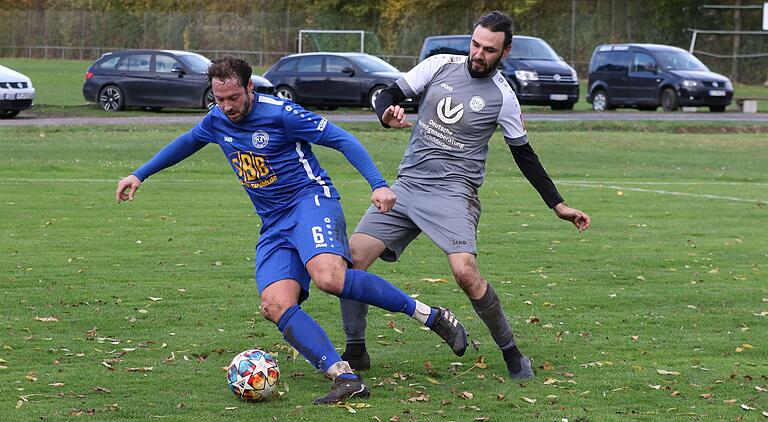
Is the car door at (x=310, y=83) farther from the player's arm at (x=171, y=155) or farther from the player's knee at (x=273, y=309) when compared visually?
the player's knee at (x=273, y=309)

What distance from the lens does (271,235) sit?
6.98 m

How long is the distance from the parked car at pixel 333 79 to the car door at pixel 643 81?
704 centimetres

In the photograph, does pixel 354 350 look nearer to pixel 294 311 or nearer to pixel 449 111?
pixel 294 311

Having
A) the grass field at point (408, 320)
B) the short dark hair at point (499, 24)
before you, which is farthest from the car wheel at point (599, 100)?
the short dark hair at point (499, 24)

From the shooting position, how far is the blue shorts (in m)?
6.76

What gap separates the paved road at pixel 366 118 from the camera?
2828cm

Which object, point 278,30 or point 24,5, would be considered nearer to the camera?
point 278,30

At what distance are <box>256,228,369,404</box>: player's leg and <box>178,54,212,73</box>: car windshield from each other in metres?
25.8

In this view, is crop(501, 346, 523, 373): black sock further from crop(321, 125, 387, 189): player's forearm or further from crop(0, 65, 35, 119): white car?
crop(0, 65, 35, 119): white car

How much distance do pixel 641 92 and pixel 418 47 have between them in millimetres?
22715

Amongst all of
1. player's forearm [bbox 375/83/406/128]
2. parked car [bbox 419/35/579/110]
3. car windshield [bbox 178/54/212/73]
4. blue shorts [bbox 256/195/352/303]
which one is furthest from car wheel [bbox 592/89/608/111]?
blue shorts [bbox 256/195/352/303]

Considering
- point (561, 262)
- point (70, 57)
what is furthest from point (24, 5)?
point (561, 262)

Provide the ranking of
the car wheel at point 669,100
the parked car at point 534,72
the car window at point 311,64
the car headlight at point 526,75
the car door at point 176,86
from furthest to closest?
the car wheel at point 669,100 → the parked car at point 534,72 → the car headlight at point 526,75 → the car window at point 311,64 → the car door at point 176,86

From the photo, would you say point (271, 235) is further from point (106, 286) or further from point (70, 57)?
point (70, 57)
